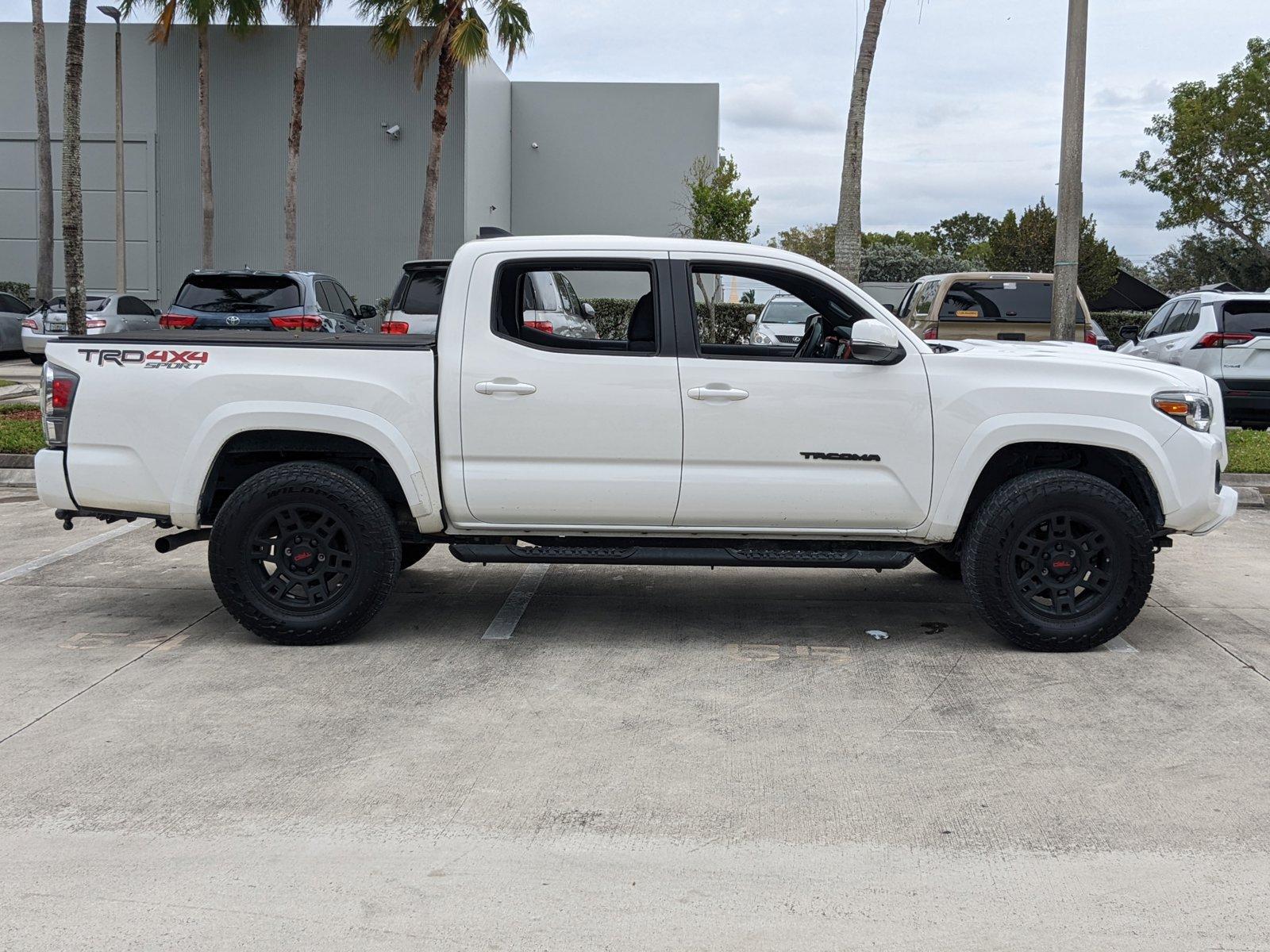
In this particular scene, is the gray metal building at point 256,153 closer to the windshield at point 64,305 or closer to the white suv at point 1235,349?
the windshield at point 64,305

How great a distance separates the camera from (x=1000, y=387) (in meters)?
6.10

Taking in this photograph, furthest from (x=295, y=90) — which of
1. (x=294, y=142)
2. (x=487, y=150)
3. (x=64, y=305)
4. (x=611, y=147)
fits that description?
(x=611, y=147)

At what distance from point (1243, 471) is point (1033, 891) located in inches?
375

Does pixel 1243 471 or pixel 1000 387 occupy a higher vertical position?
pixel 1000 387

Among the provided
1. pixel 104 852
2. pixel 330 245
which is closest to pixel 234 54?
pixel 330 245

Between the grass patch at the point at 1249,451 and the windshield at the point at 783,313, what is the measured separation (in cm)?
621

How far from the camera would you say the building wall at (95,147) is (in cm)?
3144

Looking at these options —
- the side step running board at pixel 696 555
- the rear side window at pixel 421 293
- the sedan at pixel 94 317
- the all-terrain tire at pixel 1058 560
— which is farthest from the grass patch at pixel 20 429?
the all-terrain tire at pixel 1058 560

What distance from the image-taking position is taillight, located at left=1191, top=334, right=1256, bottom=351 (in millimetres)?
14367

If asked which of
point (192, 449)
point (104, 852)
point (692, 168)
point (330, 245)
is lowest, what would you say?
point (104, 852)

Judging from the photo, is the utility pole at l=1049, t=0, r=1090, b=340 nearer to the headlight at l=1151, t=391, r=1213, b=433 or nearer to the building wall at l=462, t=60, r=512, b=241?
the headlight at l=1151, t=391, r=1213, b=433

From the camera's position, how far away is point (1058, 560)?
617 centimetres

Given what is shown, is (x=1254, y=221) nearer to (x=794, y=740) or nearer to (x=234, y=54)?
→ (x=234, y=54)

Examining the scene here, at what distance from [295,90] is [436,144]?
3091mm
